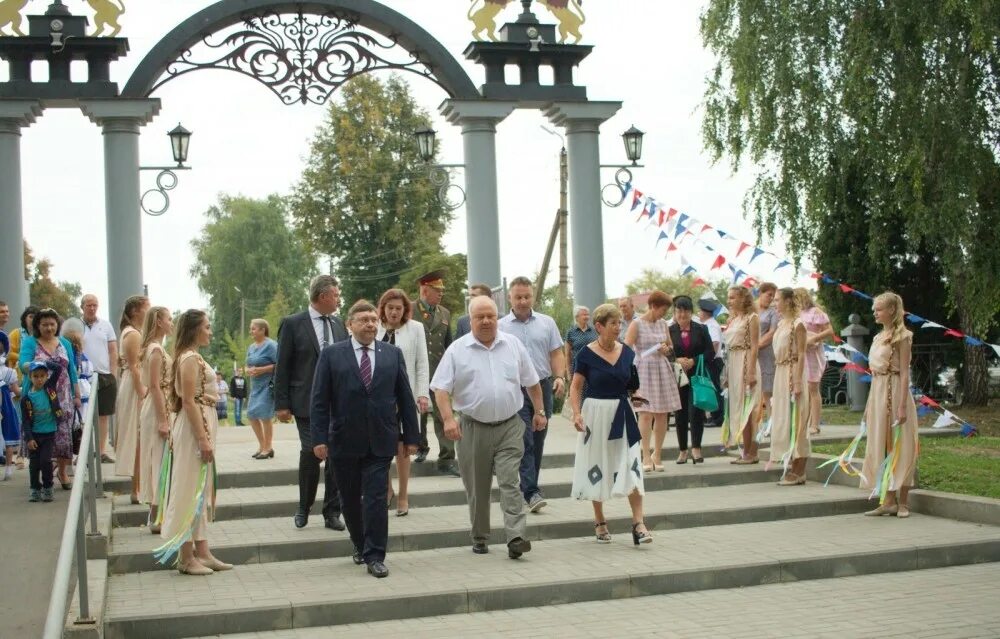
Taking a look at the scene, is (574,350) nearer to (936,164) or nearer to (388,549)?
(388,549)

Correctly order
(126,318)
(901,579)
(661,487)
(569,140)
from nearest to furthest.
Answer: (901,579) < (126,318) < (661,487) < (569,140)

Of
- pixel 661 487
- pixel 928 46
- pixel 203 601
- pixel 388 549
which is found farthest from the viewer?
pixel 928 46

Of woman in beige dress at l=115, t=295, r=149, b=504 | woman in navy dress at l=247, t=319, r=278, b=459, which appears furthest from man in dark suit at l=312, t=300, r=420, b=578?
woman in navy dress at l=247, t=319, r=278, b=459

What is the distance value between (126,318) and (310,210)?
39925mm

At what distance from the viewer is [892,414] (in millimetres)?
10609

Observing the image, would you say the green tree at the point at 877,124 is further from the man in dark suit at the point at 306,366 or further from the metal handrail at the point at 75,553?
the metal handrail at the point at 75,553

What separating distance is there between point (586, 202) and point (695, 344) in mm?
5132

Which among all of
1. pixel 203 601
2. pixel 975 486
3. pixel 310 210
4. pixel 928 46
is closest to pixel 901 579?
pixel 975 486

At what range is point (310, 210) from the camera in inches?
1966

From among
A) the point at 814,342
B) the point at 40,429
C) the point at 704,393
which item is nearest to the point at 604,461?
the point at 704,393

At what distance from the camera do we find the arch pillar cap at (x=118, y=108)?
52.4 ft

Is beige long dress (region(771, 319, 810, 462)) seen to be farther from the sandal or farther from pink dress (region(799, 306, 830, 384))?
the sandal

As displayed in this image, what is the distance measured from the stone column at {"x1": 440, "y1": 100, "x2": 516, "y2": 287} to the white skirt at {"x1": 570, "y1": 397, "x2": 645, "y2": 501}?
7.75m

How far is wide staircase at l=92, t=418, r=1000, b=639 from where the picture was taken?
7559mm
